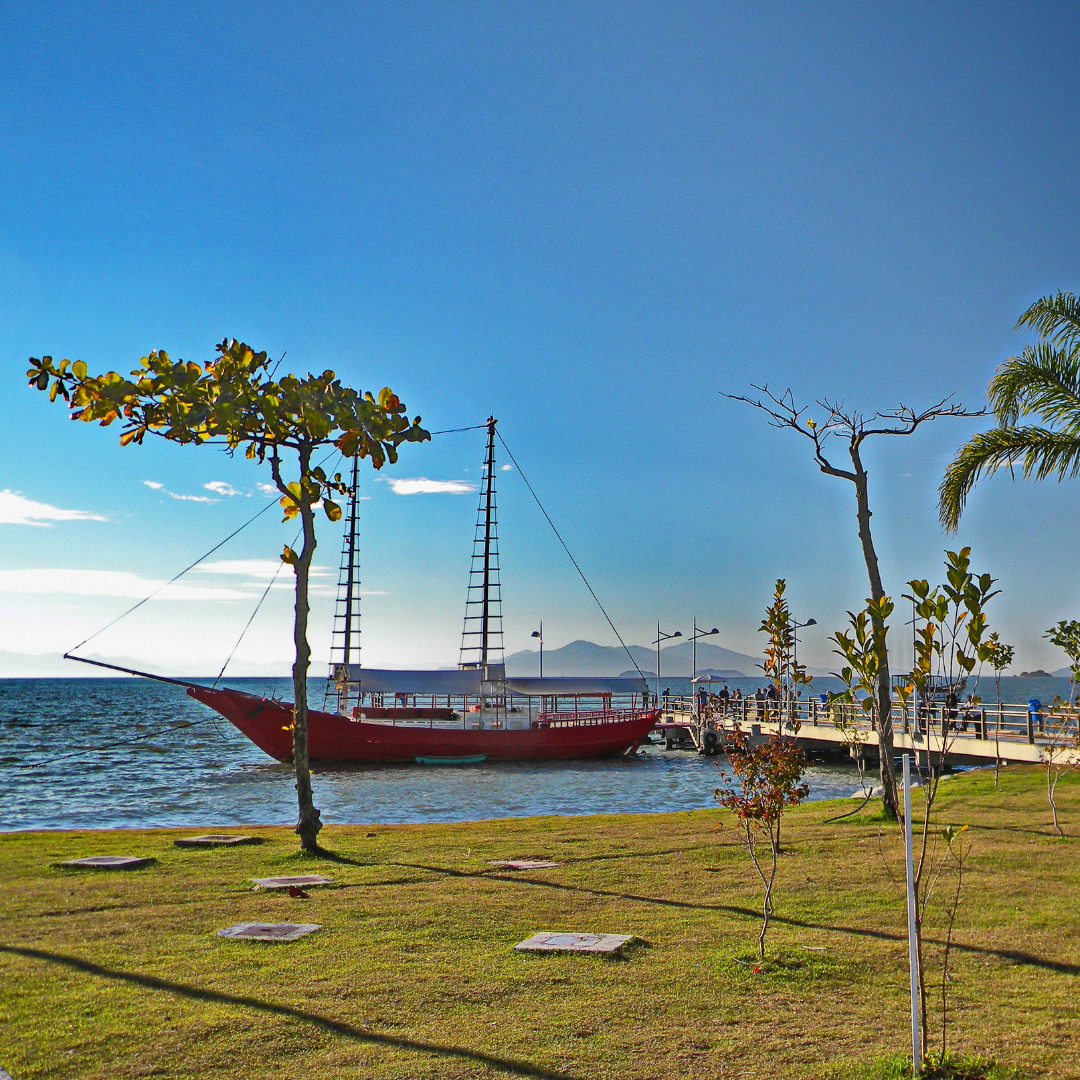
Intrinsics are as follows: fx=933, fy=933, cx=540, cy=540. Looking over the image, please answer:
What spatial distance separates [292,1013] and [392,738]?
111ft

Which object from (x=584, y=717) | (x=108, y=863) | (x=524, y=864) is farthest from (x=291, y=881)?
(x=584, y=717)

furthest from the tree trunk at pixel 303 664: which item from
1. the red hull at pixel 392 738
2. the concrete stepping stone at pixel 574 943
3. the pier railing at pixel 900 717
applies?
the red hull at pixel 392 738

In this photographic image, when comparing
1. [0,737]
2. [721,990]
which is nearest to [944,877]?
[721,990]

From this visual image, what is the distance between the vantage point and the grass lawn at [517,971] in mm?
4734

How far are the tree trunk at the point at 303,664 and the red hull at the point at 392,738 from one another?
24795mm

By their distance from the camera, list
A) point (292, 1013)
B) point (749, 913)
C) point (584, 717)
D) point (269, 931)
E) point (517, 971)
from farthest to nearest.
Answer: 1. point (584, 717)
2. point (749, 913)
3. point (269, 931)
4. point (517, 971)
5. point (292, 1013)

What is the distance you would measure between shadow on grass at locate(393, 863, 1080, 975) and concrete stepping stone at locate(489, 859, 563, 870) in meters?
0.49

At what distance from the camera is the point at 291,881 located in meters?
9.84

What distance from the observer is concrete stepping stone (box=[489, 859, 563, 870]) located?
10797 millimetres

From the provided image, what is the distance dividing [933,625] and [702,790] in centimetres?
2482

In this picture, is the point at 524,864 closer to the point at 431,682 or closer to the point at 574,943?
the point at 574,943

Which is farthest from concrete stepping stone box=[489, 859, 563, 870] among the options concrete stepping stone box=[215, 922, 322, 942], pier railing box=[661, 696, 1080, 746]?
concrete stepping stone box=[215, 922, 322, 942]

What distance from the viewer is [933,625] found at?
4.51m

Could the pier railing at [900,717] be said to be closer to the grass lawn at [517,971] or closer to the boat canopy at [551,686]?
the grass lawn at [517,971]
